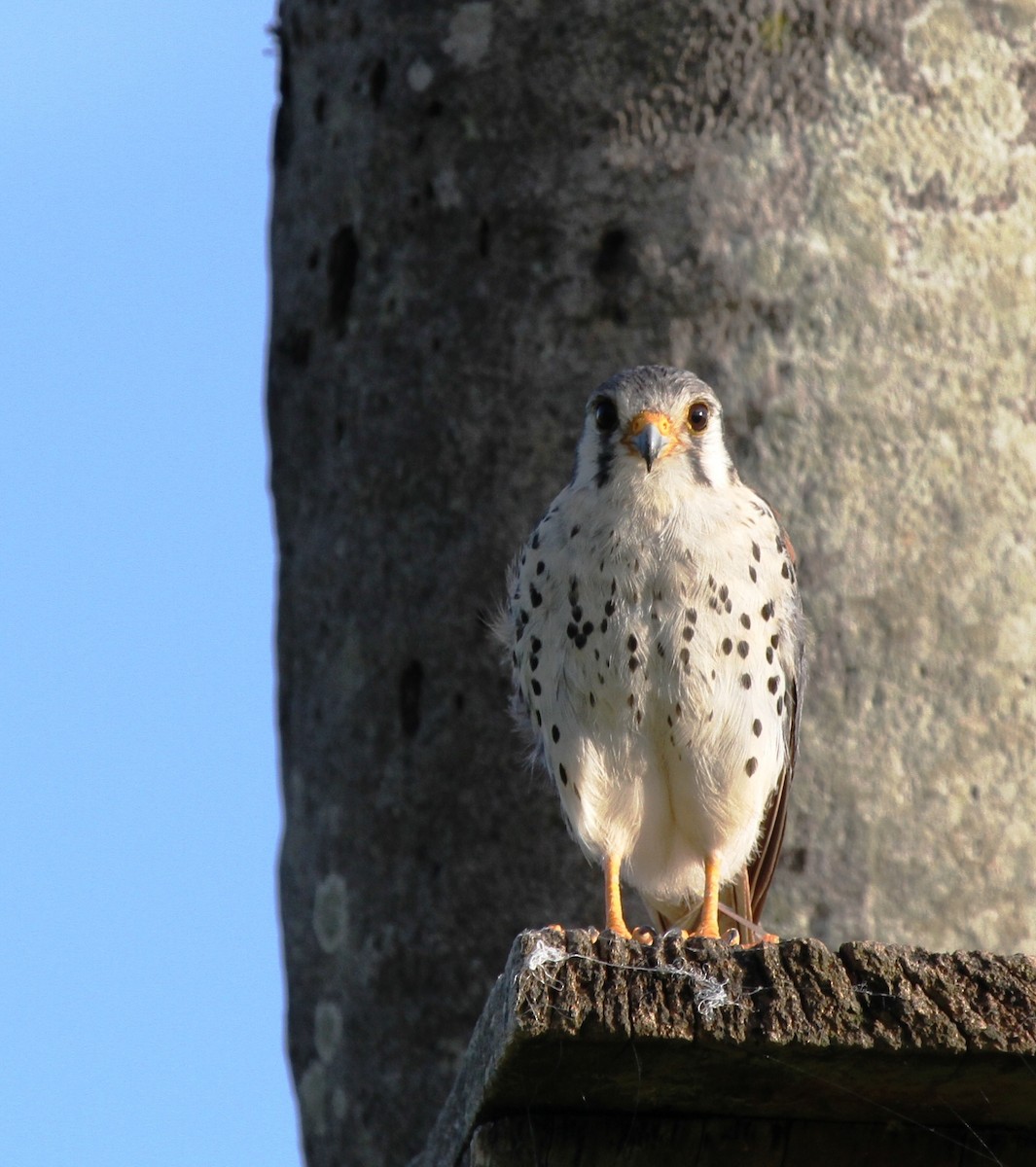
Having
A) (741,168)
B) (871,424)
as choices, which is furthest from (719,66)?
(871,424)

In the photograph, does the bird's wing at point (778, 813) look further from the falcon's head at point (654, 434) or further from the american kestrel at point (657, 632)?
the falcon's head at point (654, 434)

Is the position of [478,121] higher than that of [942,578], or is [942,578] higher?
[478,121]

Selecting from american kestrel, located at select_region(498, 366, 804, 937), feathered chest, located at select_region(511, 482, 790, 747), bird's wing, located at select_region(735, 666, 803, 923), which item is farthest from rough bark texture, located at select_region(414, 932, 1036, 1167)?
bird's wing, located at select_region(735, 666, 803, 923)

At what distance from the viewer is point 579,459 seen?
4.74m

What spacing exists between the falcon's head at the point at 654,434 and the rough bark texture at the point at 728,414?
144mm

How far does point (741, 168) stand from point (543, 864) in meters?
1.79

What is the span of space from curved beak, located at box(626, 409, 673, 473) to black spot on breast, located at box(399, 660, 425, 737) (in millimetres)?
794

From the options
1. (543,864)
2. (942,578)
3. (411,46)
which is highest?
(411,46)

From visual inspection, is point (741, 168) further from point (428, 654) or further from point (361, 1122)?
point (361, 1122)

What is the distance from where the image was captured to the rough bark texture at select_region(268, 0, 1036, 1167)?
4.61m

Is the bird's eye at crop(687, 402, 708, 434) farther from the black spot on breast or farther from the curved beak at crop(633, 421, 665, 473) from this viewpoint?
the black spot on breast

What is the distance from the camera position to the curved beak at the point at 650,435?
179 inches

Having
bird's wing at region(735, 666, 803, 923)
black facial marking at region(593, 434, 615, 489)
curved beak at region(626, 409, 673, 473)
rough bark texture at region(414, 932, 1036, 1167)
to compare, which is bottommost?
bird's wing at region(735, 666, 803, 923)

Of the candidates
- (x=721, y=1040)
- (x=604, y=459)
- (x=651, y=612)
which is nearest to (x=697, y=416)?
(x=604, y=459)
